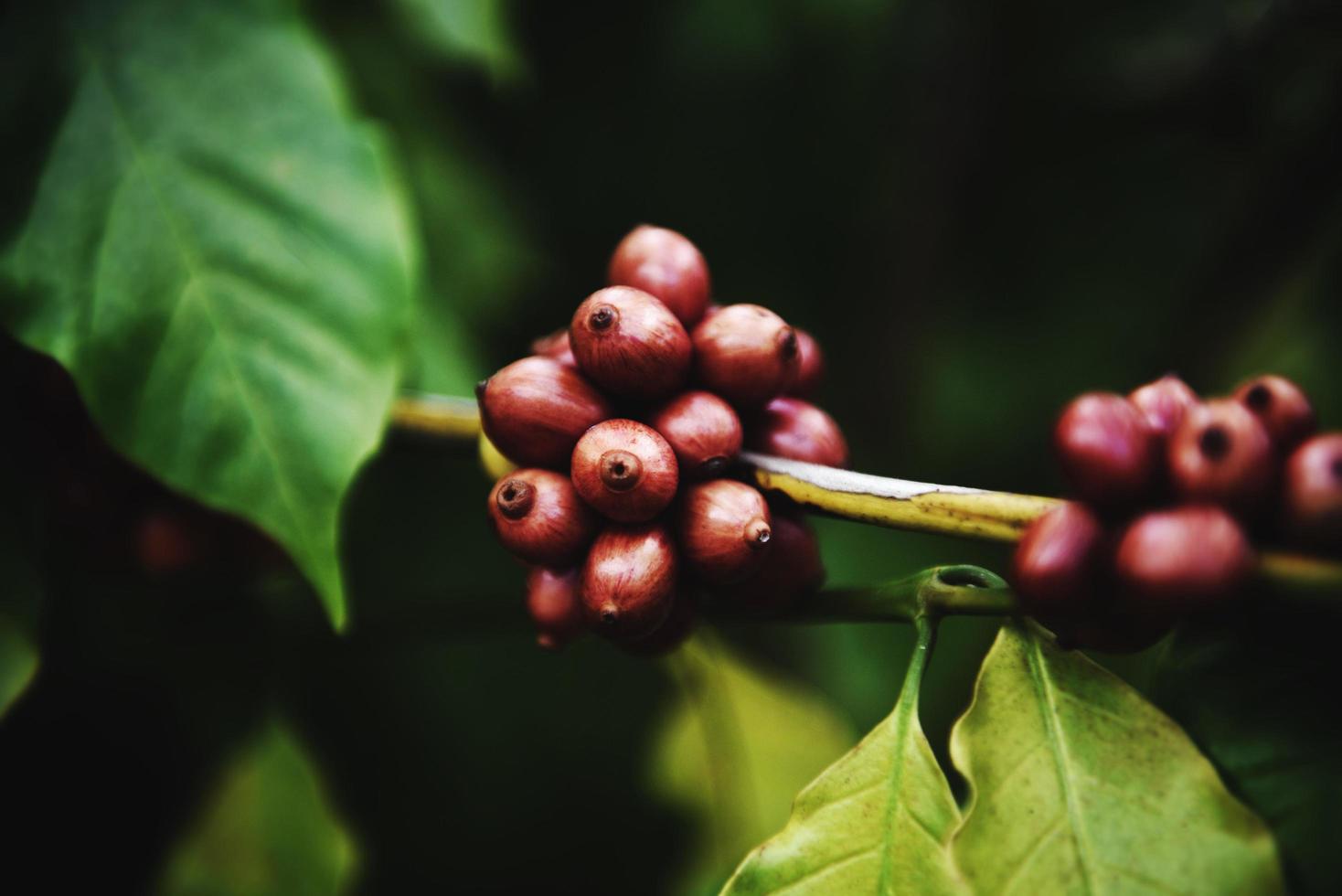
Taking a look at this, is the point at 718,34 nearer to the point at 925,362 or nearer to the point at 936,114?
the point at 936,114

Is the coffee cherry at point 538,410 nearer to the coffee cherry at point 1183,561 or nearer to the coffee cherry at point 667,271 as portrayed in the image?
the coffee cherry at point 667,271

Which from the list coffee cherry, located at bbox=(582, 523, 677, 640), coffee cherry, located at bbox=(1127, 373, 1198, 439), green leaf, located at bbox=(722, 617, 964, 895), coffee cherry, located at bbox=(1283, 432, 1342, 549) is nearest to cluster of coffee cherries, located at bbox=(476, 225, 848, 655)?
coffee cherry, located at bbox=(582, 523, 677, 640)

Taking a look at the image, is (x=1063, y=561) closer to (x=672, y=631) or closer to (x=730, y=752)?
(x=672, y=631)

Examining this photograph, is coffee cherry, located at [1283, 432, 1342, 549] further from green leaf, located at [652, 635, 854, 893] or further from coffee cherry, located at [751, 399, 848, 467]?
green leaf, located at [652, 635, 854, 893]

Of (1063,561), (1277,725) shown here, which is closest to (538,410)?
(1063,561)

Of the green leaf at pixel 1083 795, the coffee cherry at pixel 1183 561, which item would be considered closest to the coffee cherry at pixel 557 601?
the green leaf at pixel 1083 795
